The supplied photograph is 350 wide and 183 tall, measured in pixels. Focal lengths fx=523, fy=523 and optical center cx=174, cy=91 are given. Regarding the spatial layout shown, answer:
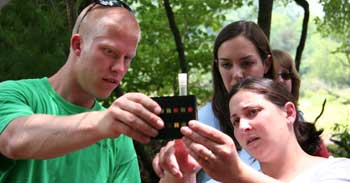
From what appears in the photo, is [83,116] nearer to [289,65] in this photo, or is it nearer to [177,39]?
[289,65]

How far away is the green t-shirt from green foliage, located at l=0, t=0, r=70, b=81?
2.63 m

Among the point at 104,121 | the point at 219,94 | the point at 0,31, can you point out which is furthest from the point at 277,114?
the point at 0,31

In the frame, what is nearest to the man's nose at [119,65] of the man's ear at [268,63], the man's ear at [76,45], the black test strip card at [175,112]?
the man's ear at [76,45]

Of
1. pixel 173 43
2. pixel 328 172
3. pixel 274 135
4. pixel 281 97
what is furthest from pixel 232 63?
pixel 173 43

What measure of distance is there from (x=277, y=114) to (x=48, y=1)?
3.62m

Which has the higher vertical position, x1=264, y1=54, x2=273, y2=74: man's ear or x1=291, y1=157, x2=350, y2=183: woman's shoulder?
x1=264, y1=54, x2=273, y2=74: man's ear

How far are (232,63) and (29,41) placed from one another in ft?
8.59

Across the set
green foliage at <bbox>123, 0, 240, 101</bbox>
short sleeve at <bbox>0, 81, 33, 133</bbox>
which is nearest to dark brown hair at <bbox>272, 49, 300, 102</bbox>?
short sleeve at <bbox>0, 81, 33, 133</bbox>

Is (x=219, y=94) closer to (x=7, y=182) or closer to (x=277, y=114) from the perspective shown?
(x=277, y=114)

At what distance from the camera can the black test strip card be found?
136cm

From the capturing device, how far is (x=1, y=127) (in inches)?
60.6

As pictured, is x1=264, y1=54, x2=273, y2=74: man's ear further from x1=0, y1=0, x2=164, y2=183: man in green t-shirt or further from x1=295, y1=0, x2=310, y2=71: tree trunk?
x1=295, y1=0, x2=310, y2=71: tree trunk

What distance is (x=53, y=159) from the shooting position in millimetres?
1784

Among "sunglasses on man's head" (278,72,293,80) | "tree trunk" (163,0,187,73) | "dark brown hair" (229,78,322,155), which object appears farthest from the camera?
"tree trunk" (163,0,187,73)
